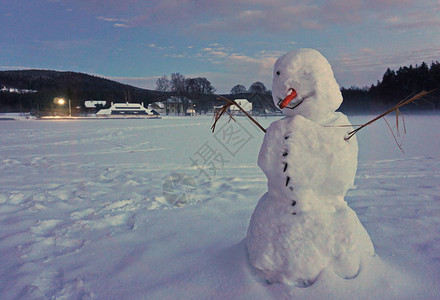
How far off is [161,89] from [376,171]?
245 feet

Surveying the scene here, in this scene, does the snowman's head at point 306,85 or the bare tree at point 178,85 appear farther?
the bare tree at point 178,85

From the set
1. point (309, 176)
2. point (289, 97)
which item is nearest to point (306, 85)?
point (289, 97)

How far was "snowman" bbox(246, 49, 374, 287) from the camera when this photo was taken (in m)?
1.79

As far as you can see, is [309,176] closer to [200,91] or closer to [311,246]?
[311,246]

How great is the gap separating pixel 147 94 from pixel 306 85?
4030 inches

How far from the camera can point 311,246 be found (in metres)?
1.85

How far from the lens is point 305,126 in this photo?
1.81 m

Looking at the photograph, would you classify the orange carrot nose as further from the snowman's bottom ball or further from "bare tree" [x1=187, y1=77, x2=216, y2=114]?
"bare tree" [x1=187, y1=77, x2=216, y2=114]

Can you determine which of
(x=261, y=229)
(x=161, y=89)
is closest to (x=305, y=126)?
(x=261, y=229)

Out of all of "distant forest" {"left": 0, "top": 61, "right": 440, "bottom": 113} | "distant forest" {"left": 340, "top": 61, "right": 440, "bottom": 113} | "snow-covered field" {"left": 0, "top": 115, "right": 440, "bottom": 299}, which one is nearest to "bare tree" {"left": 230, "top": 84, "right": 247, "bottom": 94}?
"distant forest" {"left": 0, "top": 61, "right": 440, "bottom": 113}

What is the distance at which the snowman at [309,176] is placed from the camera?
1788 mm
